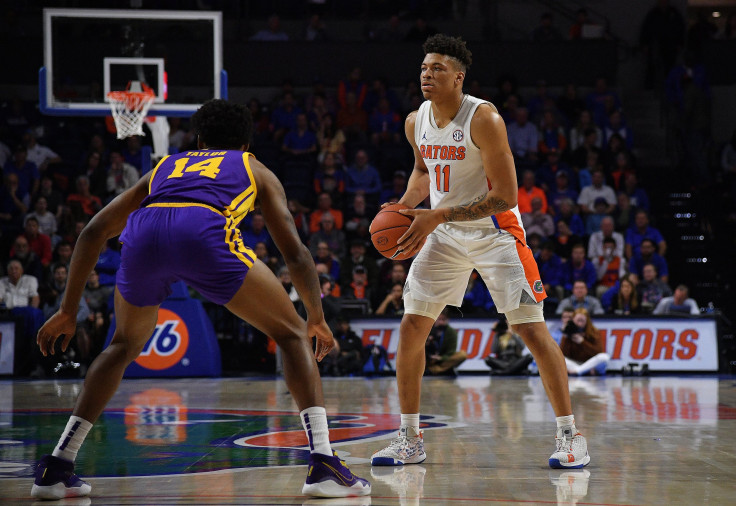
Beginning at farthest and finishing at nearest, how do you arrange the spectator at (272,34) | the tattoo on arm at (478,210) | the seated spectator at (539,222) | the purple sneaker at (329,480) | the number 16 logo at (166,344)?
1. the spectator at (272,34)
2. the seated spectator at (539,222)
3. the number 16 logo at (166,344)
4. the tattoo on arm at (478,210)
5. the purple sneaker at (329,480)

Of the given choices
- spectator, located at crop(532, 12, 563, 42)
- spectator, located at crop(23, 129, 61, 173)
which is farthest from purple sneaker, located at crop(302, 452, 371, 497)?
spectator, located at crop(532, 12, 563, 42)

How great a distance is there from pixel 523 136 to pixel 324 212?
4.02m

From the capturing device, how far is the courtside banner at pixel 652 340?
40.1 feet

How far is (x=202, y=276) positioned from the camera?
386 centimetres

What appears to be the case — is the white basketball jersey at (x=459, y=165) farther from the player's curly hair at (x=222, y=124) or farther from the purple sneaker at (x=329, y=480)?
the purple sneaker at (x=329, y=480)

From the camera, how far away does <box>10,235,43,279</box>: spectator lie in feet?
41.9

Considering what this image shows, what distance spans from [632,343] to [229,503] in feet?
30.9

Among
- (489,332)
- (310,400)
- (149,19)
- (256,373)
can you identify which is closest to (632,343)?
(489,332)

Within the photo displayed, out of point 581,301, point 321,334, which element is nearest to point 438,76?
point 321,334

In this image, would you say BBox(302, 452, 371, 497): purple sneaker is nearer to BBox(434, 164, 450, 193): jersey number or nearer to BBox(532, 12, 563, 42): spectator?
BBox(434, 164, 450, 193): jersey number

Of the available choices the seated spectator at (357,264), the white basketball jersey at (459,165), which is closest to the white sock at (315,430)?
the white basketball jersey at (459,165)

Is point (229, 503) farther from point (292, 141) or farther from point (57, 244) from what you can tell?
point (292, 141)

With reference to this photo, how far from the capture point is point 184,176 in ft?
13.3

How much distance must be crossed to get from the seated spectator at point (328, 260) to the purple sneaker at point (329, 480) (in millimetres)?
9004
